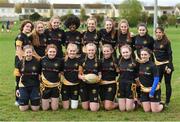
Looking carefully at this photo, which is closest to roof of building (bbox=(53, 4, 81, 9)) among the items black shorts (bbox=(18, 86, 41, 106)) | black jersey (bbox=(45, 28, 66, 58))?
black jersey (bbox=(45, 28, 66, 58))

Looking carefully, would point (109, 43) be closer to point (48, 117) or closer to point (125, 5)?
point (48, 117)

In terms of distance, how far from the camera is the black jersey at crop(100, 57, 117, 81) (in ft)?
31.1

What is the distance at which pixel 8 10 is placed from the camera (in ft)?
466

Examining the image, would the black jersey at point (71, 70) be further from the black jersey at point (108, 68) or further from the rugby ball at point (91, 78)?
the black jersey at point (108, 68)

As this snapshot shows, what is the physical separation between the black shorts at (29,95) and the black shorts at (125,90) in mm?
1638

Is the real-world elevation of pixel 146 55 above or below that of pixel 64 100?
above

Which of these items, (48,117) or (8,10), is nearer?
(48,117)

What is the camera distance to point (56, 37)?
33.6 feet

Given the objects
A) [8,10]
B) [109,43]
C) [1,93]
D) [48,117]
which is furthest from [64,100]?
[8,10]

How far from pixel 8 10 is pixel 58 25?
134740 millimetres

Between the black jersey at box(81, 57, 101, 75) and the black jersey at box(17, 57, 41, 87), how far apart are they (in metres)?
0.93

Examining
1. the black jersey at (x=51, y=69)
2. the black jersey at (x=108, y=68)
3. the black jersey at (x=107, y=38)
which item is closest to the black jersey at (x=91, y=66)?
the black jersey at (x=108, y=68)

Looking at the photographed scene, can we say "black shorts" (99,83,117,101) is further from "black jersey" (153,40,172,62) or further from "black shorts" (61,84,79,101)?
"black jersey" (153,40,172,62)

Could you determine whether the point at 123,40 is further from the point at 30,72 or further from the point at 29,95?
the point at 29,95
